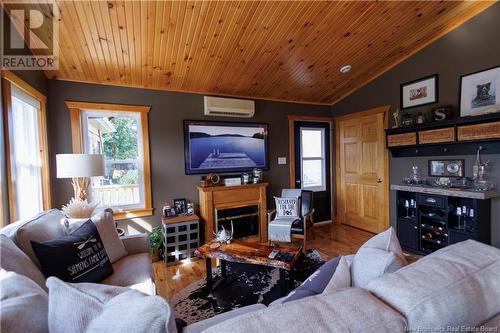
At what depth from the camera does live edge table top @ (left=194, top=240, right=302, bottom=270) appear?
2.10 m

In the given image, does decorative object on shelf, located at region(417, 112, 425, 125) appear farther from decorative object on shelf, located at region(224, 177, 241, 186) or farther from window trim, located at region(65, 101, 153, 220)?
window trim, located at region(65, 101, 153, 220)

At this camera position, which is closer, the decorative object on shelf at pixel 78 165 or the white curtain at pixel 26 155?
the white curtain at pixel 26 155

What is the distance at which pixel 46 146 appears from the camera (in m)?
2.74

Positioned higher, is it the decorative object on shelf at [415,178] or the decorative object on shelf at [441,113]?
the decorative object on shelf at [441,113]

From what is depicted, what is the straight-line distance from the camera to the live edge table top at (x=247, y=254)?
82.7 inches

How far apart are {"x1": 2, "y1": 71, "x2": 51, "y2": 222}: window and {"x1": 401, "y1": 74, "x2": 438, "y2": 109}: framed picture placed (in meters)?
4.55

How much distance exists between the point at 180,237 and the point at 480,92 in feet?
13.2

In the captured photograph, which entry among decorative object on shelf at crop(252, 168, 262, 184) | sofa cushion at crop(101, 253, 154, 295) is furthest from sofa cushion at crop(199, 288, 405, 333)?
decorative object on shelf at crop(252, 168, 262, 184)

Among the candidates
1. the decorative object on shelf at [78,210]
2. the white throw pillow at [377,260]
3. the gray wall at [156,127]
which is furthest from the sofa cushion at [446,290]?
the gray wall at [156,127]

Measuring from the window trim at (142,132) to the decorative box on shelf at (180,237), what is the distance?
44cm

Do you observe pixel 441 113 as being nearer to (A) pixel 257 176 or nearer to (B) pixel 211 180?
(A) pixel 257 176

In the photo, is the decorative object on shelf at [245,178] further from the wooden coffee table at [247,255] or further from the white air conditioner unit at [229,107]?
the wooden coffee table at [247,255]

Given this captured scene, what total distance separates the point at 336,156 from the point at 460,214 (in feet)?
7.17

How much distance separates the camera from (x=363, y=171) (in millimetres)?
4293
